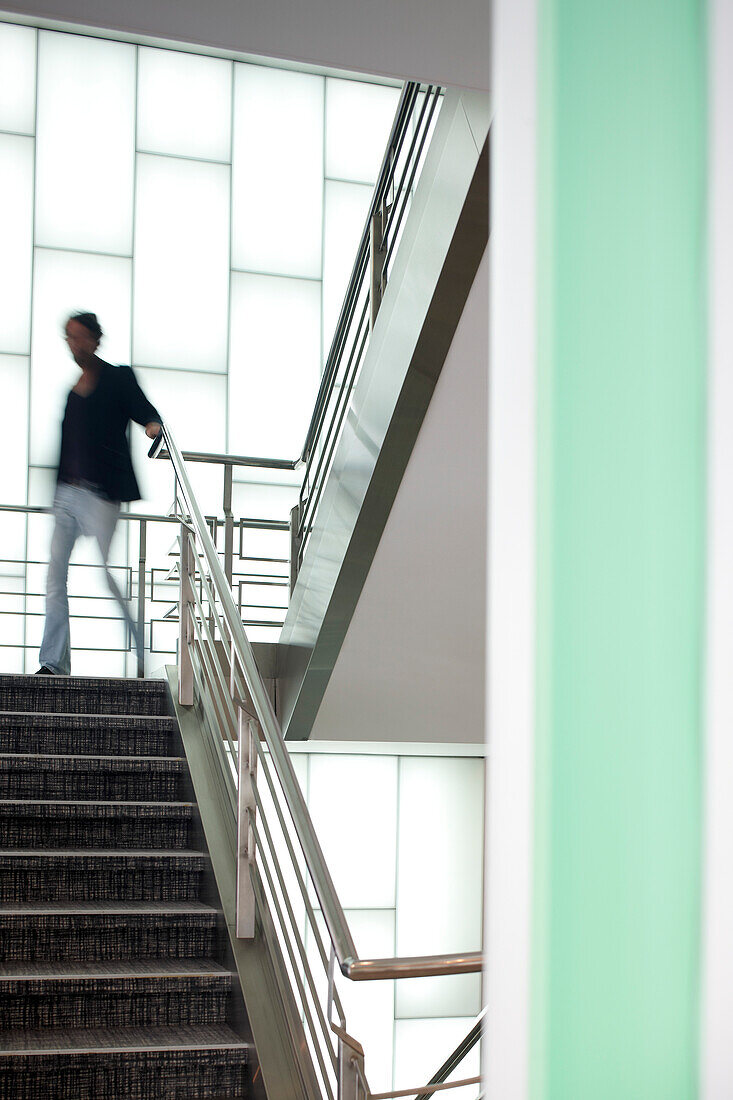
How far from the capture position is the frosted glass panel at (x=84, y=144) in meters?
6.51

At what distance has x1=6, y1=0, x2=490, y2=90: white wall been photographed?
6.56 ft

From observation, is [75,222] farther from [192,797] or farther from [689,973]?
[689,973]

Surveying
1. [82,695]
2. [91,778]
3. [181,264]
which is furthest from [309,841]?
[181,264]

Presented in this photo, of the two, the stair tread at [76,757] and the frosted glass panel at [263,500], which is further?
the frosted glass panel at [263,500]

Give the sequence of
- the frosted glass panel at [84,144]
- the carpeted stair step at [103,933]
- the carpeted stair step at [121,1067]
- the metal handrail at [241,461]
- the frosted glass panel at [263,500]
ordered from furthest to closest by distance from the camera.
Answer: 1. the frosted glass panel at [263,500]
2. the frosted glass panel at [84,144]
3. the metal handrail at [241,461]
4. the carpeted stair step at [103,933]
5. the carpeted stair step at [121,1067]

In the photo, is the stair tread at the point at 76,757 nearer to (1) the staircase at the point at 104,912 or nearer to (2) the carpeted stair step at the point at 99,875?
(1) the staircase at the point at 104,912

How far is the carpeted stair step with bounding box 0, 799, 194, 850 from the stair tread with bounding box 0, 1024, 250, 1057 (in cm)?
69

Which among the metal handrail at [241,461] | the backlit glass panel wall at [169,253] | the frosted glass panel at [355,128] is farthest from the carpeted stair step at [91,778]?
the frosted glass panel at [355,128]

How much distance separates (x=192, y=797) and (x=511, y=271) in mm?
3066

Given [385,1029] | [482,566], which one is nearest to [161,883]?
[482,566]

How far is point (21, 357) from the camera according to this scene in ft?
21.2

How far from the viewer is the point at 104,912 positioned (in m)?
2.79

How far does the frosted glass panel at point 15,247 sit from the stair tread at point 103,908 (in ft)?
14.2

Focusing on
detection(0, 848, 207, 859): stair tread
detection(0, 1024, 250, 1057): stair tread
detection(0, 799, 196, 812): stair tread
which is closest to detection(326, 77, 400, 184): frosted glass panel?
detection(0, 799, 196, 812): stair tread
